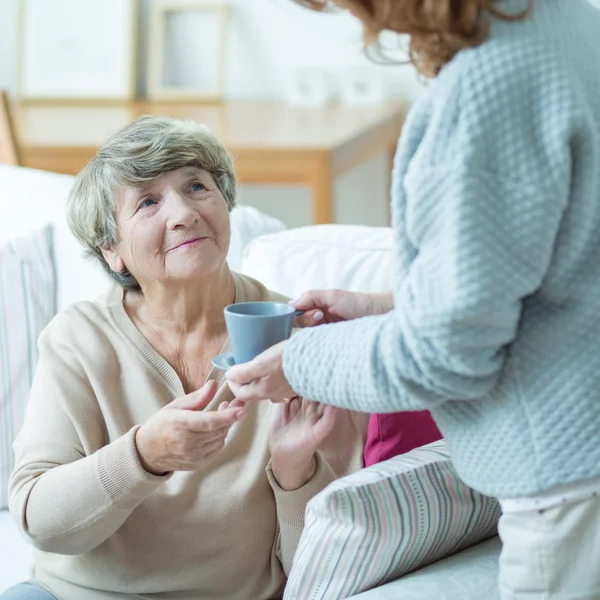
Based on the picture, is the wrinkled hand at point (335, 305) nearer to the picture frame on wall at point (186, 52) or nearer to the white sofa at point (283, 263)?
the white sofa at point (283, 263)

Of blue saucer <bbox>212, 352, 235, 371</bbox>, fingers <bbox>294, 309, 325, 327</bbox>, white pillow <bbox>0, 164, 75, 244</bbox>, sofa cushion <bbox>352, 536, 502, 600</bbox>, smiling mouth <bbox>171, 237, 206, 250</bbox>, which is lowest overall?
white pillow <bbox>0, 164, 75, 244</bbox>

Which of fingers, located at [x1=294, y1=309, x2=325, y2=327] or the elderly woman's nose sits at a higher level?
the elderly woman's nose

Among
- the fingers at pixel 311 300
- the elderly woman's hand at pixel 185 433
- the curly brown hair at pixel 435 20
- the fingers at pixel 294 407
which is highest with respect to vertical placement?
the curly brown hair at pixel 435 20

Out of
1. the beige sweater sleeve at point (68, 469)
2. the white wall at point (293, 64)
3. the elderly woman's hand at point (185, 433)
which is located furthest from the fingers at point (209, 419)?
the white wall at point (293, 64)

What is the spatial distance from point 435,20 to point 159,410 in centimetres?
77

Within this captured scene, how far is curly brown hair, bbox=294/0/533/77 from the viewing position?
3.11ft

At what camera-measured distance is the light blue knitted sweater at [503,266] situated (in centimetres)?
94

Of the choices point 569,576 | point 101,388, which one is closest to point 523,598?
point 569,576

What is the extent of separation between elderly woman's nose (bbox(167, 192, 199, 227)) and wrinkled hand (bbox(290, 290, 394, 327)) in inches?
8.3

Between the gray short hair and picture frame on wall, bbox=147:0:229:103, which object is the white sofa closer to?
the gray short hair

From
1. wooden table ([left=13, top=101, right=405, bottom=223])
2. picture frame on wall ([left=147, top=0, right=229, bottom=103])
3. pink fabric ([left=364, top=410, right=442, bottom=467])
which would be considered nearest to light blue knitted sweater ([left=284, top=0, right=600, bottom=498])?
pink fabric ([left=364, top=410, right=442, bottom=467])

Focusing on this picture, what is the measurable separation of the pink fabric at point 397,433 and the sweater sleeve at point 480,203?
569 millimetres

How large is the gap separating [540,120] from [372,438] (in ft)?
2.47

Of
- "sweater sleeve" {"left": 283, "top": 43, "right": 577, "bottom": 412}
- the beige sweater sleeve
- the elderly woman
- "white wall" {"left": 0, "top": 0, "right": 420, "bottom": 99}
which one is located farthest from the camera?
"white wall" {"left": 0, "top": 0, "right": 420, "bottom": 99}
